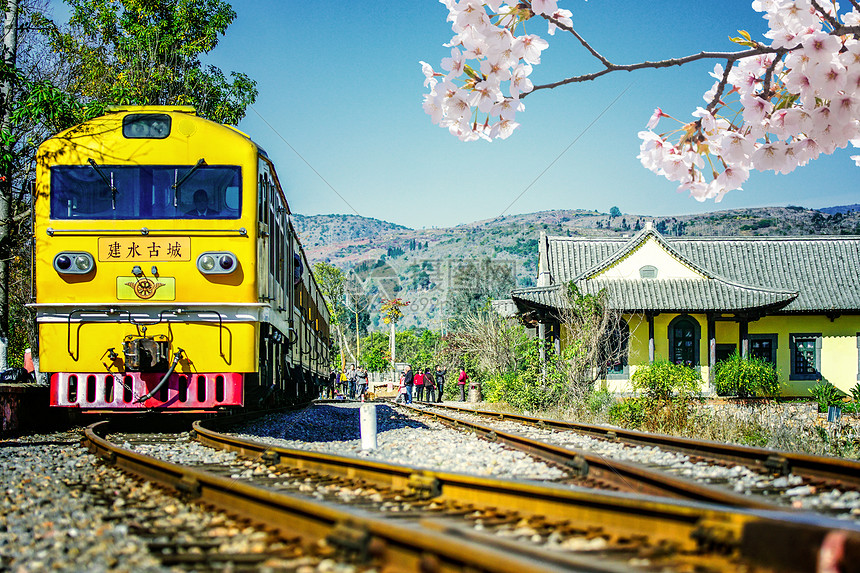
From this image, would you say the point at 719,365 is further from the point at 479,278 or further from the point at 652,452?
the point at 479,278

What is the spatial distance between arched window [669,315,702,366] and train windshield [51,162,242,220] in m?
22.2

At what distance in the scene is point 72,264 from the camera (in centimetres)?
939

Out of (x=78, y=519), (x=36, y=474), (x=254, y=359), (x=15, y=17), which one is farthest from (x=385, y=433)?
(x=15, y=17)

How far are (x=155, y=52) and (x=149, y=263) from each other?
40.2 feet

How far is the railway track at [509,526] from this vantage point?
9.59ft

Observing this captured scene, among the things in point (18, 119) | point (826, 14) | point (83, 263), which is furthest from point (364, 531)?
point (18, 119)

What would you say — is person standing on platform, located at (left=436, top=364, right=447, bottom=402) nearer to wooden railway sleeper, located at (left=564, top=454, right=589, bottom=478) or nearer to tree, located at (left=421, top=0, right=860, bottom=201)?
wooden railway sleeper, located at (left=564, top=454, right=589, bottom=478)

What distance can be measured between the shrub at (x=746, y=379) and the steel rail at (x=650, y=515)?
2291cm

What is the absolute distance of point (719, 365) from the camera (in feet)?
89.1

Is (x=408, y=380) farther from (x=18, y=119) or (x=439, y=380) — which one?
(x=18, y=119)

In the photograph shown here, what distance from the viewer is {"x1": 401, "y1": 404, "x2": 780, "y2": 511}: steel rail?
4.32 meters

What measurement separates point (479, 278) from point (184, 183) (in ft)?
226

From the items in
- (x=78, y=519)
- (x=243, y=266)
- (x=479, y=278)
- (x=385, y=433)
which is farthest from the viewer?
(x=479, y=278)

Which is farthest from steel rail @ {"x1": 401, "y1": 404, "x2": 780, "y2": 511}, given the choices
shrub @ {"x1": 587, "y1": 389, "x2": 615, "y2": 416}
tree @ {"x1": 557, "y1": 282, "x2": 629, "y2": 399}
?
tree @ {"x1": 557, "y1": 282, "x2": 629, "y2": 399}
